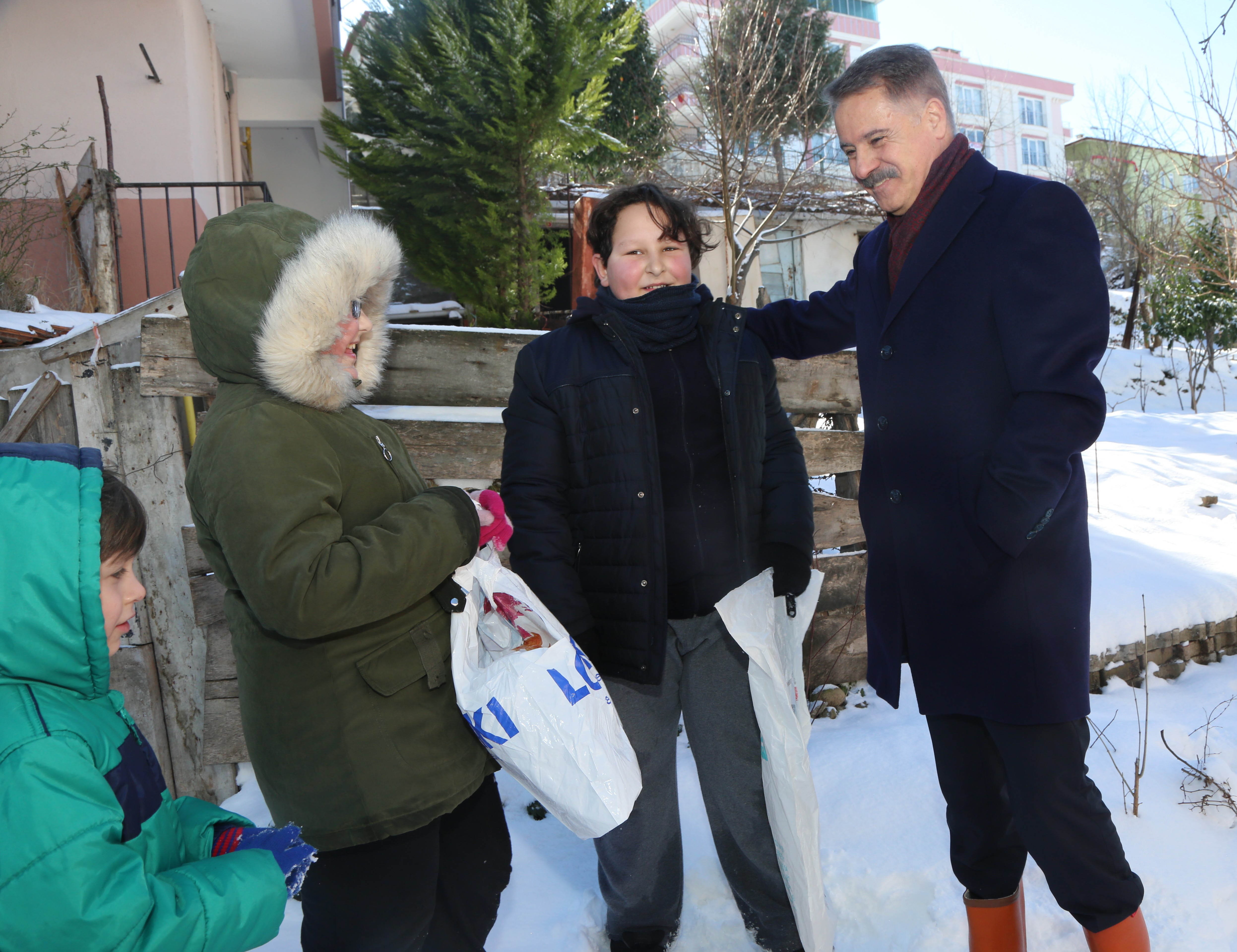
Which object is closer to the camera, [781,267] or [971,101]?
[781,267]

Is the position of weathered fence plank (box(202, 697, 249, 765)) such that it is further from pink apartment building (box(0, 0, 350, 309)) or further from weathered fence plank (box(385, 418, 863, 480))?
pink apartment building (box(0, 0, 350, 309))

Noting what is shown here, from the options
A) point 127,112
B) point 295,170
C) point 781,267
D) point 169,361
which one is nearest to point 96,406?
point 169,361

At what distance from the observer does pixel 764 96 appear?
8.80 m

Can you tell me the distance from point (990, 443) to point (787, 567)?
59 centimetres

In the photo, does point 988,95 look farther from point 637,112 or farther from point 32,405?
point 32,405

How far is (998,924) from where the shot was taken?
1.88m

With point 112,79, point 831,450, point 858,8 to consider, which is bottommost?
point 831,450

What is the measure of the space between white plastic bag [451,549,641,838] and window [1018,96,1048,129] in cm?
5264

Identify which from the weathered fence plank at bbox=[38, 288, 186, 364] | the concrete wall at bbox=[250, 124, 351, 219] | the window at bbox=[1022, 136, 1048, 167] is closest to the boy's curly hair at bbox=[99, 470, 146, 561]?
the weathered fence plank at bbox=[38, 288, 186, 364]

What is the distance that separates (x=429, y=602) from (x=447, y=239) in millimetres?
6457

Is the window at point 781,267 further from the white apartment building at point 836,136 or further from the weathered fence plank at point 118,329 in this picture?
the weathered fence plank at point 118,329

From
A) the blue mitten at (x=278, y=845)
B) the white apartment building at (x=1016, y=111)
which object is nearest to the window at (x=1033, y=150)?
the white apartment building at (x=1016, y=111)

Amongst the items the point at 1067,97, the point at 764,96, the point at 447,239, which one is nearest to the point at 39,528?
the point at 447,239

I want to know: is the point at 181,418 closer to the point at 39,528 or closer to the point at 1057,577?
the point at 39,528
